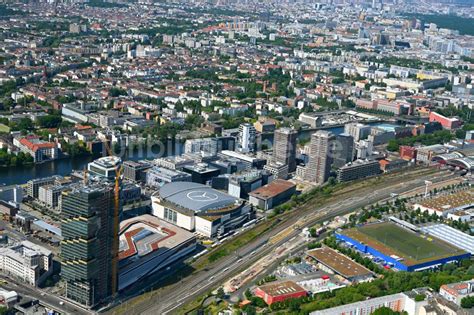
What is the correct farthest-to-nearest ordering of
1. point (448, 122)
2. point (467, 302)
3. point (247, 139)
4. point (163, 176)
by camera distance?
point (448, 122), point (247, 139), point (163, 176), point (467, 302)

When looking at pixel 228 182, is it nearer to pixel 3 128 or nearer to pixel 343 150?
pixel 343 150

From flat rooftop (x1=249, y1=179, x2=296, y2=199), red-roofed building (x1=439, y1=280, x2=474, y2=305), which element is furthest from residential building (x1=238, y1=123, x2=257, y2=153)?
red-roofed building (x1=439, y1=280, x2=474, y2=305)

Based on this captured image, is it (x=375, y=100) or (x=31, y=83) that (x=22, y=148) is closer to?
(x=31, y=83)

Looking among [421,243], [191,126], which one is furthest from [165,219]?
[191,126]

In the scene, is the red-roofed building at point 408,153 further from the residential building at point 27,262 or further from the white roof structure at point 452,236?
the residential building at point 27,262

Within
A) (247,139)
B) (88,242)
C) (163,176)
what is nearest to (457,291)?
(88,242)

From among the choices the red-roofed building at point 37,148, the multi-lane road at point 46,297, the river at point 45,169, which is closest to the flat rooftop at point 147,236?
the multi-lane road at point 46,297
